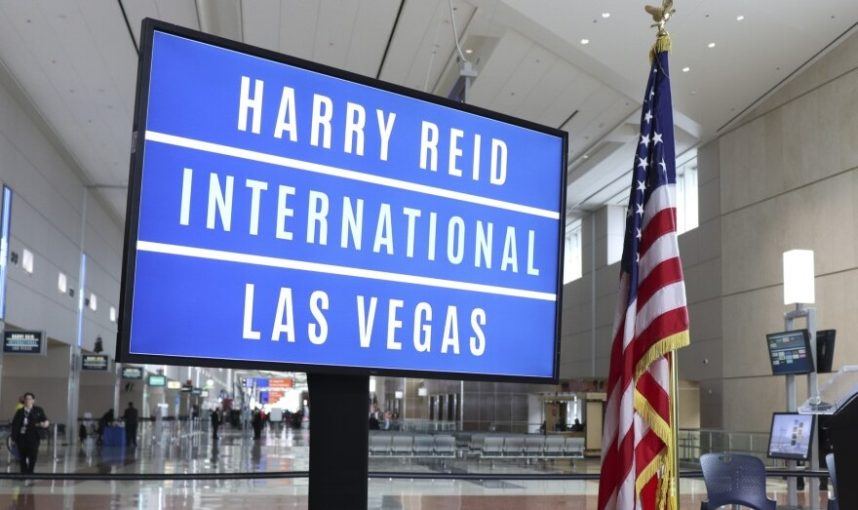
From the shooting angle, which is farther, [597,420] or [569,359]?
[569,359]

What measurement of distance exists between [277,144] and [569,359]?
39353 millimetres

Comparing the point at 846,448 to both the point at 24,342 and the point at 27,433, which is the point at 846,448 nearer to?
the point at 27,433

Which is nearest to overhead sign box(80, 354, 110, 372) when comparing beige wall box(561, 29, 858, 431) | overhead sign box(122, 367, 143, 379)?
overhead sign box(122, 367, 143, 379)

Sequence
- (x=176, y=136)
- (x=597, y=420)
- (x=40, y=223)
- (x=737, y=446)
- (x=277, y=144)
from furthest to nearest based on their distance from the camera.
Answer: (x=597, y=420) → (x=40, y=223) → (x=737, y=446) → (x=277, y=144) → (x=176, y=136)

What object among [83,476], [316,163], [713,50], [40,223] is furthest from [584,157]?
[316,163]

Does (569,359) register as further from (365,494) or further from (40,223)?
(365,494)

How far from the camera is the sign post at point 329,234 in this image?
2480mm

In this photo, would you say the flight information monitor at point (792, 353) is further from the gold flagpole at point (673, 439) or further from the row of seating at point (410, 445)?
the row of seating at point (410, 445)

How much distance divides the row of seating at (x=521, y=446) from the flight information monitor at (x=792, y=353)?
11020 millimetres

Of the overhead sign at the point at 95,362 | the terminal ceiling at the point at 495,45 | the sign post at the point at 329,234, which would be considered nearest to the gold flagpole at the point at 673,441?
the sign post at the point at 329,234

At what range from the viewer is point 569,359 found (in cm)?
4100

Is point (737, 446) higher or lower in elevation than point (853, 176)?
lower

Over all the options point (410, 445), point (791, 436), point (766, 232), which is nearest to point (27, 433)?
point (410, 445)

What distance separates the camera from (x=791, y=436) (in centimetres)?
1036
